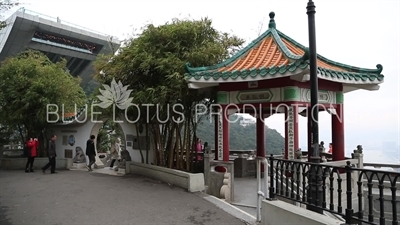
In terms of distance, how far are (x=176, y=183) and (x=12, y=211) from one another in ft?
13.1

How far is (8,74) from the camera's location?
13.3 meters

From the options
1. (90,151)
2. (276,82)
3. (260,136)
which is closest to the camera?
(276,82)

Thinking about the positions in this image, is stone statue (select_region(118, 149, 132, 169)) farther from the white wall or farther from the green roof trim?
the green roof trim

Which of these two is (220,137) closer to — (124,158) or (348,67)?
(348,67)

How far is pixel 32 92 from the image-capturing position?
12.7 meters

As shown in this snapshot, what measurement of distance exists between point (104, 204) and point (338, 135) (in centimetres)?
614

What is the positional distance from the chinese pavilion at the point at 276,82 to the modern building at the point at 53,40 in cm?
1838

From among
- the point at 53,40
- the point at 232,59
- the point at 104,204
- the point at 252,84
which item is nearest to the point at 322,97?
the point at 252,84

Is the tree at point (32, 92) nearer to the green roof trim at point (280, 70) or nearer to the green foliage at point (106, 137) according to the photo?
the green foliage at point (106, 137)

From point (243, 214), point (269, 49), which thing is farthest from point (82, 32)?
point (243, 214)

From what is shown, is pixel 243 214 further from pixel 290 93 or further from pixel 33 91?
pixel 33 91

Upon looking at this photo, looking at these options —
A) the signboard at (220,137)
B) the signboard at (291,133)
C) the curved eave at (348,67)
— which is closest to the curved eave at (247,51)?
the curved eave at (348,67)

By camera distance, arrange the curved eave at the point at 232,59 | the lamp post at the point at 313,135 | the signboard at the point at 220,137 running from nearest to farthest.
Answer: the lamp post at the point at 313,135
the curved eave at the point at 232,59
the signboard at the point at 220,137

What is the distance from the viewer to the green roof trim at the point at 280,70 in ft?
21.9
